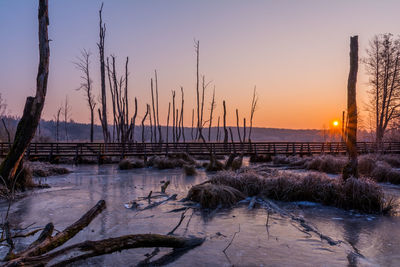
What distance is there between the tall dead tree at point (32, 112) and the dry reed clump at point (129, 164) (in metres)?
9.50

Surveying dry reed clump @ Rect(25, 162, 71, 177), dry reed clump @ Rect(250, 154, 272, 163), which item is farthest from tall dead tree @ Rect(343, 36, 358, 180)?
dry reed clump @ Rect(250, 154, 272, 163)

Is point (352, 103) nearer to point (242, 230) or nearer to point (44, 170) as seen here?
point (242, 230)

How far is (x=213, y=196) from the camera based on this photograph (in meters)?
7.86

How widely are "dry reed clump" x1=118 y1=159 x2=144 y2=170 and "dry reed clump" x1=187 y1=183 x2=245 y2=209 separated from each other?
35.1 feet

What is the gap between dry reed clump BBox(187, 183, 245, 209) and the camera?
782 centimetres

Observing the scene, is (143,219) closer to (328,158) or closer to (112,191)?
(112,191)

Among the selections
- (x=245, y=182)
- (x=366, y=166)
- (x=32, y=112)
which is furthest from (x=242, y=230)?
(x=366, y=166)

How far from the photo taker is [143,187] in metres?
11.3

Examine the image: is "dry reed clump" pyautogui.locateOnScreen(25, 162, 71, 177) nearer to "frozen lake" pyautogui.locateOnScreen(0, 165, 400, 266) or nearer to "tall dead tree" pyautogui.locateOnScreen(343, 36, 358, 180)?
"frozen lake" pyautogui.locateOnScreen(0, 165, 400, 266)

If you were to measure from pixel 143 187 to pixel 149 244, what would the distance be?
7.48 m

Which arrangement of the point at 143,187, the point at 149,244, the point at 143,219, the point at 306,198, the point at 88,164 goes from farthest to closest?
the point at 88,164, the point at 143,187, the point at 306,198, the point at 143,219, the point at 149,244

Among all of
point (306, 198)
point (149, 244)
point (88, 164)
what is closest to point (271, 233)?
point (149, 244)

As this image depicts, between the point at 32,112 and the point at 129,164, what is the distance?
34.3 ft

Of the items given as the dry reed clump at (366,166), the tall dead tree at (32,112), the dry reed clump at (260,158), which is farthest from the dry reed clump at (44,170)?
the dry reed clump at (366,166)
